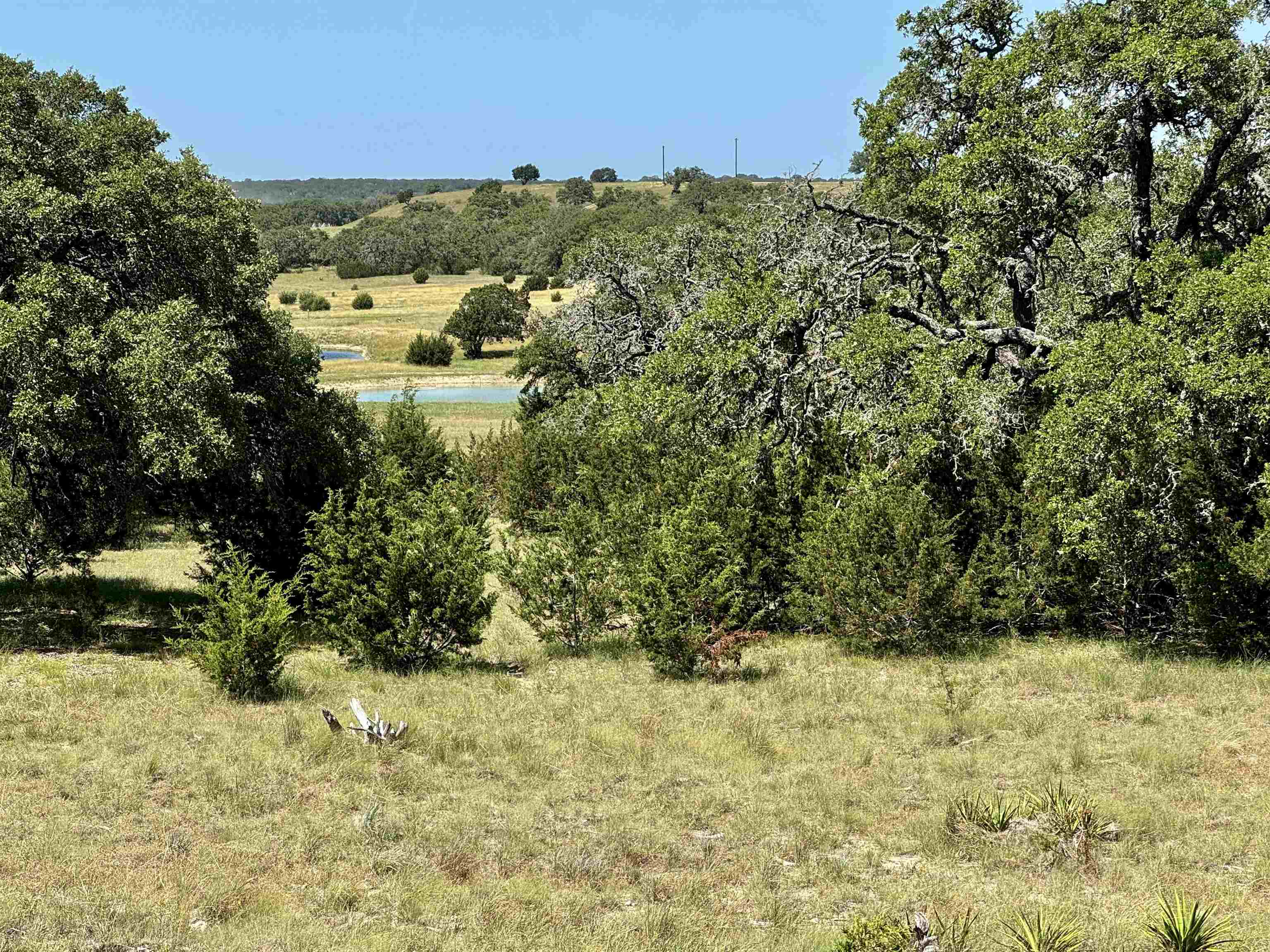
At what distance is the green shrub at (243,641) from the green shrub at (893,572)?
707cm

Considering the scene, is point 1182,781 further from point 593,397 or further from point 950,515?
point 593,397

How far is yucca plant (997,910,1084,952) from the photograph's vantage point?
6.15m

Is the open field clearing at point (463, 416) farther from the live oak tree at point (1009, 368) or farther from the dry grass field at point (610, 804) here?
the dry grass field at point (610, 804)

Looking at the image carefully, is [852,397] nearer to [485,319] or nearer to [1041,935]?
[1041,935]

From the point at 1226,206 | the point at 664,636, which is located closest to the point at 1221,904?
the point at 664,636

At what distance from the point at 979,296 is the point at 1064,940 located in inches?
493

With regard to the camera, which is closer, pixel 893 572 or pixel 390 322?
pixel 893 572

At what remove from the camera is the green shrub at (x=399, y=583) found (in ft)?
45.1

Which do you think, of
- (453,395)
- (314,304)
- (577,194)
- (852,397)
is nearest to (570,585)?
(852,397)

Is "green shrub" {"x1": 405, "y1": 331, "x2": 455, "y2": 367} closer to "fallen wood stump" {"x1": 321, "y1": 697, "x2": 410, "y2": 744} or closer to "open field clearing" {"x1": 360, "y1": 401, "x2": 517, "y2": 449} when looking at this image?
"open field clearing" {"x1": 360, "y1": 401, "x2": 517, "y2": 449}

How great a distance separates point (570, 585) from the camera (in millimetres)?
15992

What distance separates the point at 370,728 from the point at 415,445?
61.9ft

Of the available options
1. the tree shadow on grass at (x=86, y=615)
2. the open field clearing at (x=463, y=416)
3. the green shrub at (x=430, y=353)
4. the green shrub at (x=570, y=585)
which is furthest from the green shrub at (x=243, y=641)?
the green shrub at (x=430, y=353)

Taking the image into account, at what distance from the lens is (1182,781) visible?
9195 mm
